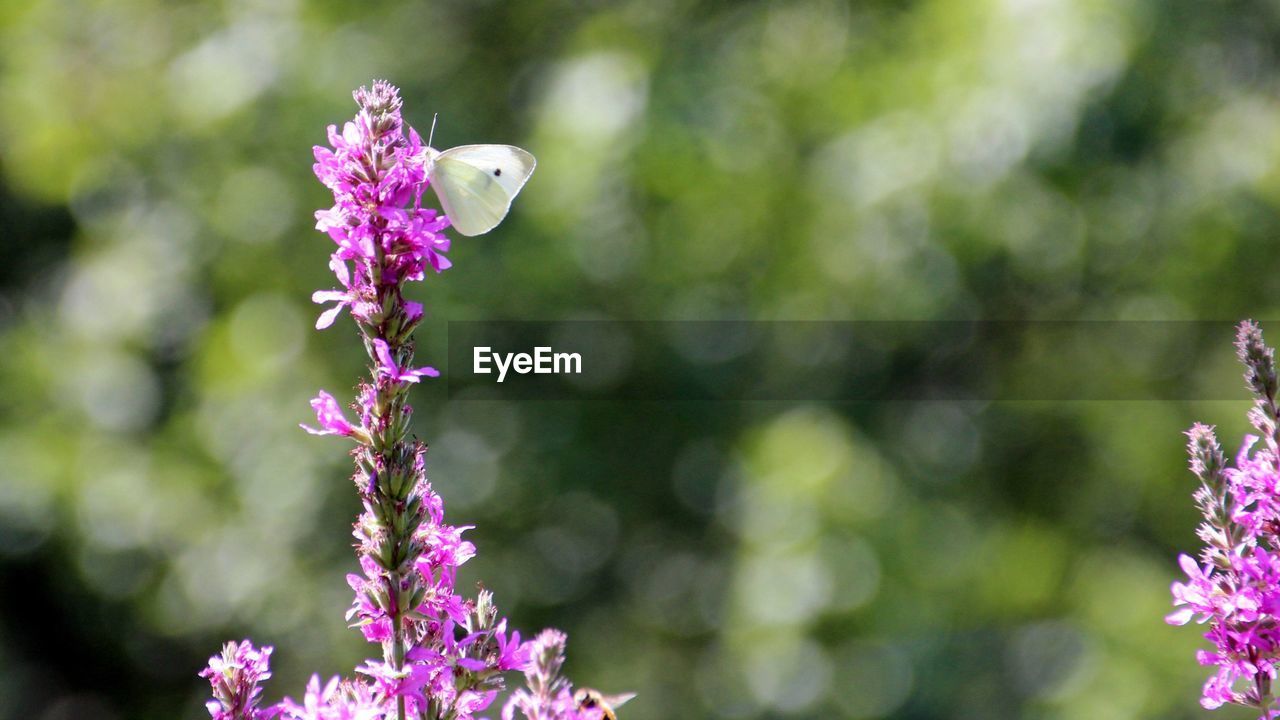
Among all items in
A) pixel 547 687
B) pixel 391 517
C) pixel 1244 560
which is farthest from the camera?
pixel 391 517

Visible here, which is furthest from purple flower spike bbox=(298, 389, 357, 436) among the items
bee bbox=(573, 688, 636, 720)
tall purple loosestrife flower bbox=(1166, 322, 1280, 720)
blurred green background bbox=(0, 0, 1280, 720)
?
blurred green background bbox=(0, 0, 1280, 720)

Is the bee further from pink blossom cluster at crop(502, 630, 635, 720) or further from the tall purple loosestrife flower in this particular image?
the tall purple loosestrife flower

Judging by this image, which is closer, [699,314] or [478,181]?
[478,181]

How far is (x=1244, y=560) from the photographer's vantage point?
1654 mm

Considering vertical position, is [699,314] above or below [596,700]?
above

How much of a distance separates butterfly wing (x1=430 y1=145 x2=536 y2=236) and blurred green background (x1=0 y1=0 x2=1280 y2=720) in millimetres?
5049

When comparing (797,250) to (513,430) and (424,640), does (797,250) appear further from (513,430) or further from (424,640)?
(424,640)

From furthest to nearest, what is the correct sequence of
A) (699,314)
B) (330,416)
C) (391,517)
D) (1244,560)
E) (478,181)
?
(699,314), (478,181), (330,416), (391,517), (1244,560)

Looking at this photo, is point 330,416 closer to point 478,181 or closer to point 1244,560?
point 478,181

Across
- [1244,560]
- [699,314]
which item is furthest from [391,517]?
[699,314]

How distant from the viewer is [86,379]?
30.2ft

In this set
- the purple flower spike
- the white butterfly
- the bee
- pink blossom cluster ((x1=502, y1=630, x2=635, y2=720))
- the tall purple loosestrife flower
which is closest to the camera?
pink blossom cluster ((x1=502, y1=630, x2=635, y2=720))

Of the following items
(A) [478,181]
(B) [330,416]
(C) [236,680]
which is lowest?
(C) [236,680]

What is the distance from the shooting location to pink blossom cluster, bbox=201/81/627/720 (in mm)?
1702
